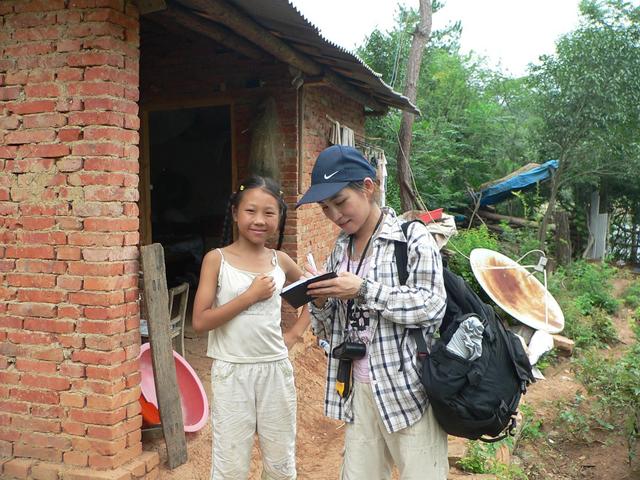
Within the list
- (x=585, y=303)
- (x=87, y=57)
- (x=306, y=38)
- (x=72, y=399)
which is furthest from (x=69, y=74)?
(x=585, y=303)

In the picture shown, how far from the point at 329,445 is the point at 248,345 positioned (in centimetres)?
220

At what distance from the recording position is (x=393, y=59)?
14.6m

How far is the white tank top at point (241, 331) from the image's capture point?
8.30 feet

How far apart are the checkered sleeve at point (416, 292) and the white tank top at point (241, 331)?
0.82 meters

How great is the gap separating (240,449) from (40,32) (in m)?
2.50

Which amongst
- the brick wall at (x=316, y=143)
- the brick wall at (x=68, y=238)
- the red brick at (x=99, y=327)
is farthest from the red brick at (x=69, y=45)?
the brick wall at (x=316, y=143)

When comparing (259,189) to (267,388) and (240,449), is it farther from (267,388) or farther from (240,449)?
(240,449)

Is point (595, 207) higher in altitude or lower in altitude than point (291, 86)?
lower

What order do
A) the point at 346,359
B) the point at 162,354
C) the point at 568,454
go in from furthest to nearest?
the point at 568,454, the point at 162,354, the point at 346,359

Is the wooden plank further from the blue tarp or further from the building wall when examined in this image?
the blue tarp

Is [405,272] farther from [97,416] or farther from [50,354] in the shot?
[50,354]

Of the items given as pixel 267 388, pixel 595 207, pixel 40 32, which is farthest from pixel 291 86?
pixel 595 207

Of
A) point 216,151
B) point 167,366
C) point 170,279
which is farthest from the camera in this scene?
point 216,151

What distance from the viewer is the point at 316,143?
6180 mm
